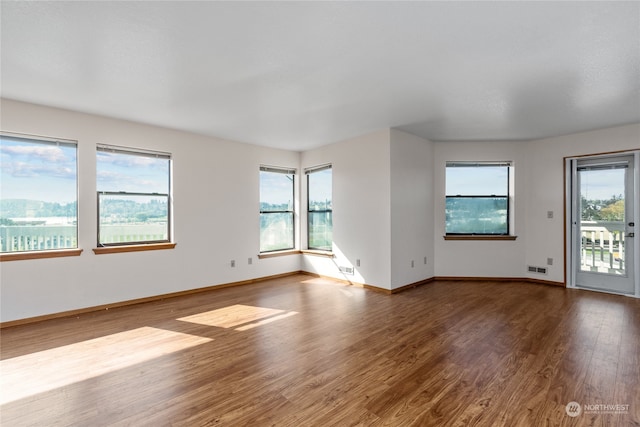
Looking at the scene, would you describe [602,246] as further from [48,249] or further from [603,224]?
[48,249]

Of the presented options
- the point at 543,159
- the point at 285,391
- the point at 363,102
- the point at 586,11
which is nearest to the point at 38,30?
the point at 363,102

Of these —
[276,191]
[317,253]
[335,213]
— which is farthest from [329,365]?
[276,191]

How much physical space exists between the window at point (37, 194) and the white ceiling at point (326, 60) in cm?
56

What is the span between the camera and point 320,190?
233 inches

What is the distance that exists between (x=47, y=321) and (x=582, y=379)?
5176 mm

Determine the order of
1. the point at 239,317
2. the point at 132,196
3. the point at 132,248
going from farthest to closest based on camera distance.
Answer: the point at 132,196
the point at 132,248
the point at 239,317

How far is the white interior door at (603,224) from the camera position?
4438 mm

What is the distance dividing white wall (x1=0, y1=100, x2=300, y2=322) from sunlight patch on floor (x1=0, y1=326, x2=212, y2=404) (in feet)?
3.69

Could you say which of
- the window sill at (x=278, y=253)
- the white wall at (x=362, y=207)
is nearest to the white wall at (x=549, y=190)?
the white wall at (x=362, y=207)

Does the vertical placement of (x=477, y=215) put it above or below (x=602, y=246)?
above

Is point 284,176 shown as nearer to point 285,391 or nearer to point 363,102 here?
point 363,102

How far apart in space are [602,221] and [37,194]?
25.2 ft

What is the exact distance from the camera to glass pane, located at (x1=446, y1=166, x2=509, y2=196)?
5480 mm

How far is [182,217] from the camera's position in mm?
4625
